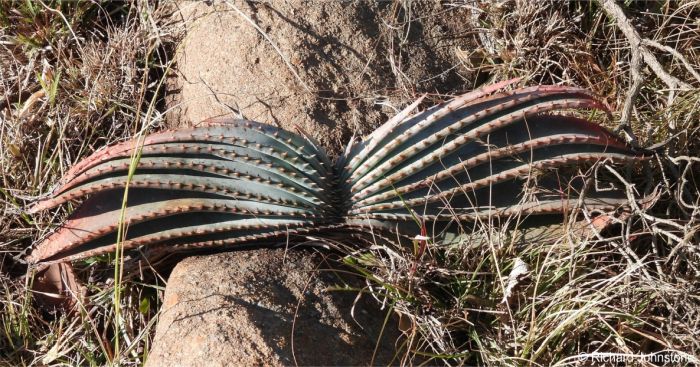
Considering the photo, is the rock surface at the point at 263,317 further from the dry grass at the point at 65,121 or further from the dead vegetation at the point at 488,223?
the dry grass at the point at 65,121

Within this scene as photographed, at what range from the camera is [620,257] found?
3.08 meters

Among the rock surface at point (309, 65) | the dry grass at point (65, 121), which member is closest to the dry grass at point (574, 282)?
the rock surface at point (309, 65)

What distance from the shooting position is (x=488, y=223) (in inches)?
117

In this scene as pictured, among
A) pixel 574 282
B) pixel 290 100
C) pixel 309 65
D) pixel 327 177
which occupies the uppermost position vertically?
pixel 309 65

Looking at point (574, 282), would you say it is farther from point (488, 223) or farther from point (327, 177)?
point (327, 177)

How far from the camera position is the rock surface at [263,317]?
2576mm

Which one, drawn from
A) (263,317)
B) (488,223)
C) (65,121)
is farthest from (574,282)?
(65,121)

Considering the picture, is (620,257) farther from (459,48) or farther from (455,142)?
(459,48)

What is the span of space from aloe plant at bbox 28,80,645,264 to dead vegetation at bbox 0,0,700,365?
0.46 feet

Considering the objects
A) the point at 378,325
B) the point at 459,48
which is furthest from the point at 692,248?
the point at 459,48

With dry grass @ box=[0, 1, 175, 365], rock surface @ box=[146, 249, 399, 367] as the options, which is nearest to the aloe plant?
rock surface @ box=[146, 249, 399, 367]

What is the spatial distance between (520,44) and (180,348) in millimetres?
1995

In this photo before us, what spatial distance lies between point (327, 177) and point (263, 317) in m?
0.54

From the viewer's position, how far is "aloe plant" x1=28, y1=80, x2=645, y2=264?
2.77 m
